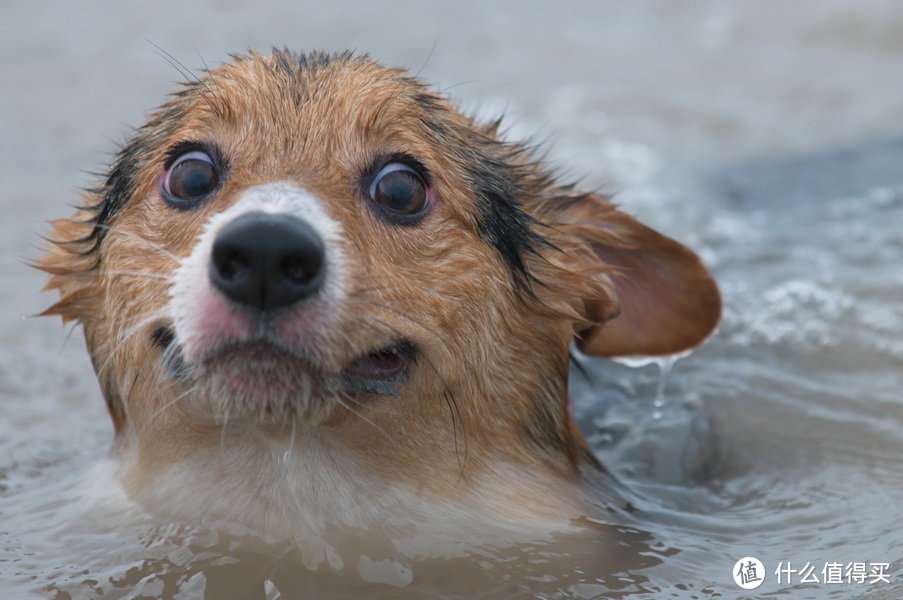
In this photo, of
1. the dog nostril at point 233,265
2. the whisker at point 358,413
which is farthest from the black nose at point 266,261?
the whisker at point 358,413

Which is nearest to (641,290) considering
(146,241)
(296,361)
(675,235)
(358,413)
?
(358,413)

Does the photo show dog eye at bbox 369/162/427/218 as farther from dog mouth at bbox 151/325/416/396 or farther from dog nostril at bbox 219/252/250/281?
dog nostril at bbox 219/252/250/281

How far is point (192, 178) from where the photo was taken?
388 centimetres

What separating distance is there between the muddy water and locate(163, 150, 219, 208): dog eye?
1.15 meters

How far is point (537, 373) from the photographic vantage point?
417 cm

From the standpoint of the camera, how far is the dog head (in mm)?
3314

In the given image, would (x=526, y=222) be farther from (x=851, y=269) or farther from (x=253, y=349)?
(x=851, y=269)

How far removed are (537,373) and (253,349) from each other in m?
1.22

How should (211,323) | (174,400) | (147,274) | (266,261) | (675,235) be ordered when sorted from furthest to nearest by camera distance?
(675,235)
(147,274)
(174,400)
(211,323)
(266,261)

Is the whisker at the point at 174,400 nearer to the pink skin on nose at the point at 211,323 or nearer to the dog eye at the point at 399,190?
the pink skin on nose at the point at 211,323

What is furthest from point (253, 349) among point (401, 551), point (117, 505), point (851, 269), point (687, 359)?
point (851, 269)

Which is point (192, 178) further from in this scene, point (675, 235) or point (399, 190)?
point (675, 235)

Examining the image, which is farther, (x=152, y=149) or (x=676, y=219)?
(x=676, y=219)

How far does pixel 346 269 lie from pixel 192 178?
796mm
